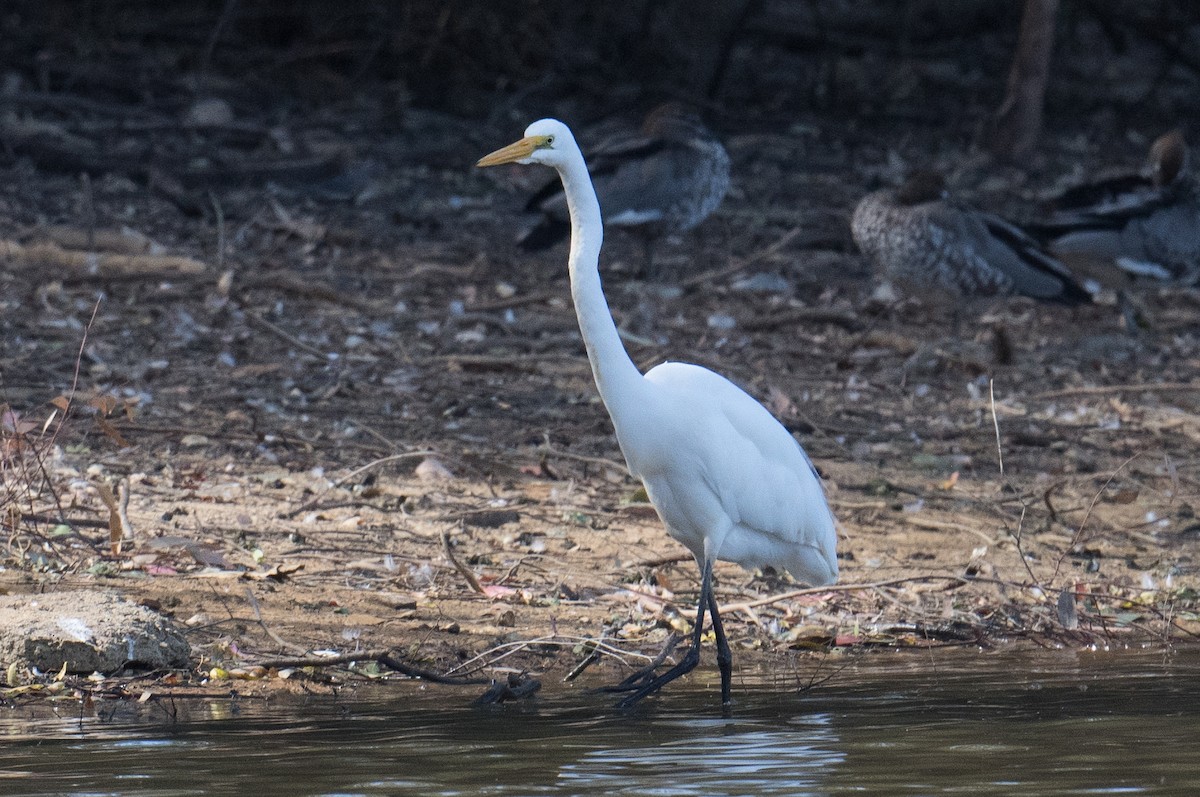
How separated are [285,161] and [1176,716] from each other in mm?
9226

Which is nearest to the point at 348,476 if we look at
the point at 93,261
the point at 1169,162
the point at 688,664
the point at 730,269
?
the point at 688,664

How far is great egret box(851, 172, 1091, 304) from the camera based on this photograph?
32.7 ft

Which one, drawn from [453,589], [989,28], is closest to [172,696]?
[453,589]

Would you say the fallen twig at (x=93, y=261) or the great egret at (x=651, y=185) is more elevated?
the great egret at (x=651, y=185)

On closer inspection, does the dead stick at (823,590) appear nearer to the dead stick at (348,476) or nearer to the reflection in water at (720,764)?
the reflection in water at (720,764)

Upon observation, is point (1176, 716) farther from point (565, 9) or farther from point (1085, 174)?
point (565, 9)

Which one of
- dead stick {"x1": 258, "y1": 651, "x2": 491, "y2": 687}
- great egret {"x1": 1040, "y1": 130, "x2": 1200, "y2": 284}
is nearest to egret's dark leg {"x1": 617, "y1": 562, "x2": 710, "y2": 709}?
dead stick {"x1": 258, "y1": 651, "x2": 491, "y2": 687}

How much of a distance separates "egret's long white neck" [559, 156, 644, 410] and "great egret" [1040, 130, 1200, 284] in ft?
20.4

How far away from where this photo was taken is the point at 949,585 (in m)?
6.29

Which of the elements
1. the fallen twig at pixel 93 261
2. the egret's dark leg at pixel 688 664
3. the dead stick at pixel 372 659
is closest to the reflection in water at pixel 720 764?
the egret's dark leg at pixel 688 664

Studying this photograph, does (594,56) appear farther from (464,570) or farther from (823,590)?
(823,590)

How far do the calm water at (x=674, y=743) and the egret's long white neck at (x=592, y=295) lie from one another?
91 cm

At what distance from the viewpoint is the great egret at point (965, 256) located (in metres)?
9.98

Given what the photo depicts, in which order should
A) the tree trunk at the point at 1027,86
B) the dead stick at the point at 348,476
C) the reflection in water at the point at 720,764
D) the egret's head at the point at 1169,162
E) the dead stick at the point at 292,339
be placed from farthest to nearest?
the tree trunk at the point at 1027,86 → the egret's head at the point at 1169,162 → the dead stick at the point at 292,339 → the dead stick at the point at 348,476 → the reflection in water at the point at 720,764
